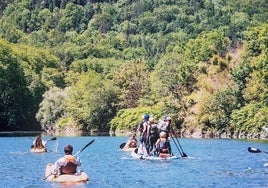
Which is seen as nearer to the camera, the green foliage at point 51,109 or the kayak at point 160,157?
the kayak at point 160,157

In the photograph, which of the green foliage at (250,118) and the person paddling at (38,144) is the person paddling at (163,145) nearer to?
the person paddling at (38,144)

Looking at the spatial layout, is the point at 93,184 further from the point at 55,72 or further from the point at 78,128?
the point at 55,72

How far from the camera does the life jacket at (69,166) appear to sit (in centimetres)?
3127

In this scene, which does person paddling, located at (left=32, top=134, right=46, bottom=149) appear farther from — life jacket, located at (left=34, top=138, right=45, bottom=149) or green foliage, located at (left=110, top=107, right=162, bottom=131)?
green foliage, located at (left=110, top=107, right=162, bottom=131)

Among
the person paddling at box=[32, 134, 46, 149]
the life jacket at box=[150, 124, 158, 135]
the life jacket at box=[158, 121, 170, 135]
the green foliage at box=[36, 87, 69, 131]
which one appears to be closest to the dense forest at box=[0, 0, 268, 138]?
the green foliage at box=[36, 87, 69, 131]

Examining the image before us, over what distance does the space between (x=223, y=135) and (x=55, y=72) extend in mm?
57728

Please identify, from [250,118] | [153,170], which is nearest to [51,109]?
[250,118]

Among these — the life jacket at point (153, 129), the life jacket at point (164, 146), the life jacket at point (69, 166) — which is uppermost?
the life jacket at point (153, 129)

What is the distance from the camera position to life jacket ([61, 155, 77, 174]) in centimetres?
3127

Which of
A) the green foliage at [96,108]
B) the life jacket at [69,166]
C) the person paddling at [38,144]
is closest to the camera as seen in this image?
the life jacket at [69,166]

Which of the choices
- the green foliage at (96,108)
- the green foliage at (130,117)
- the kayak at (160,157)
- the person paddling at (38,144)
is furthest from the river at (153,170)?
the green foliage at (96,108)

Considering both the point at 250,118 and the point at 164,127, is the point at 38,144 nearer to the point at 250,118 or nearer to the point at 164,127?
the point at 164,127

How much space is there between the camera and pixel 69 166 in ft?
103

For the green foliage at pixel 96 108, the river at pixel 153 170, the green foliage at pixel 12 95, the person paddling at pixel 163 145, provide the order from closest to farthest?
the river at pixel 153 170, the person paddling at pixel 163 145, the green foliage at pixel 96 108, the green foliage at pixel 12 95
